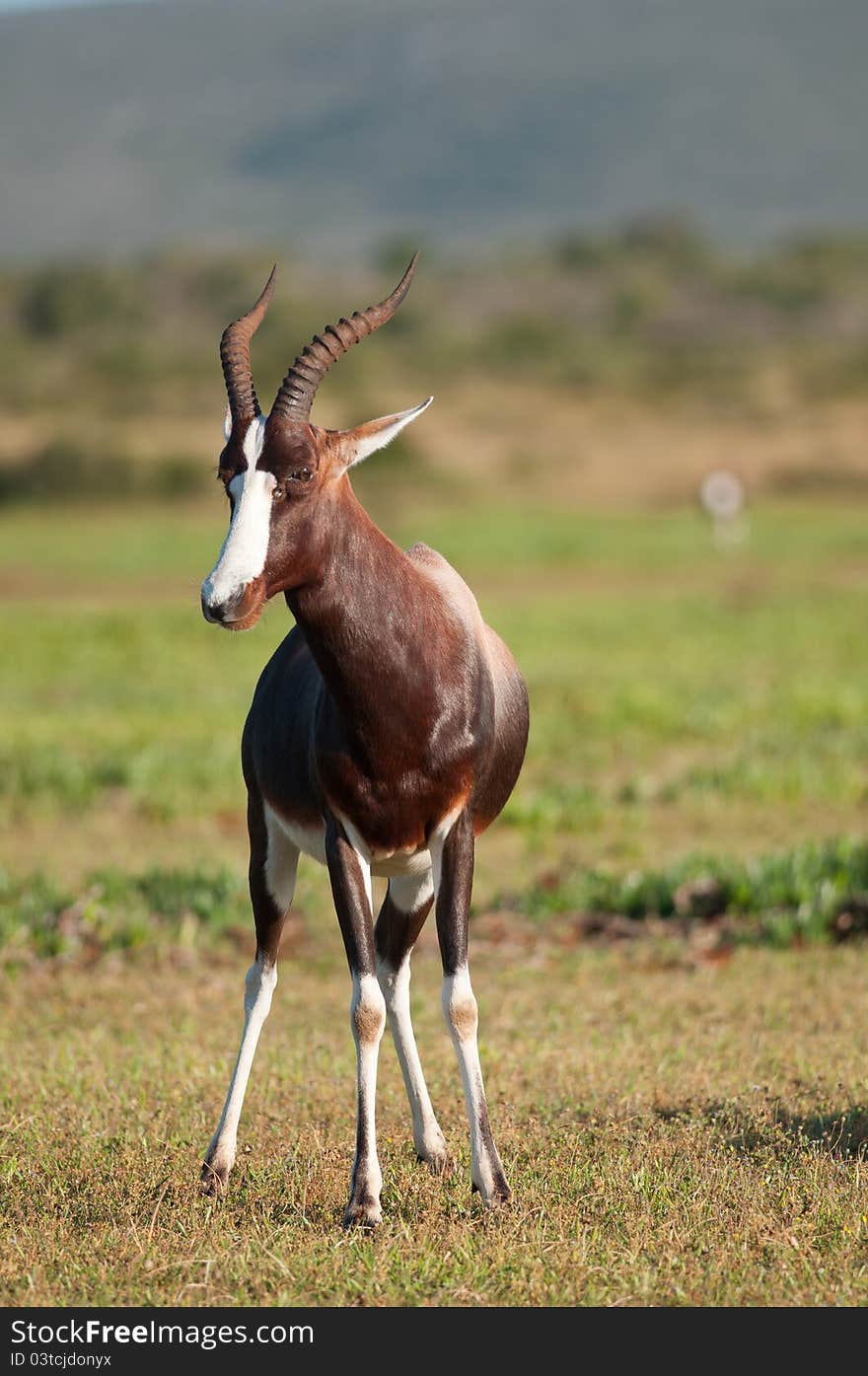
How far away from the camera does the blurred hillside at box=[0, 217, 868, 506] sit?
6166 centimetres

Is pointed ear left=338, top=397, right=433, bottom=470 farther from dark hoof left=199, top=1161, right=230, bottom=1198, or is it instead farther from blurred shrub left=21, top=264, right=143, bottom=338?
blurred shrub left=21, top=264, right=143, bottom=338

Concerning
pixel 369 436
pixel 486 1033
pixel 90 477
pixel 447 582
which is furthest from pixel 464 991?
pixel 90 477

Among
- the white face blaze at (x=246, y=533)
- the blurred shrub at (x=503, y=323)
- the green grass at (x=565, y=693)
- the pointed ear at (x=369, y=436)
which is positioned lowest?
the green grass at (x=565, y=693)

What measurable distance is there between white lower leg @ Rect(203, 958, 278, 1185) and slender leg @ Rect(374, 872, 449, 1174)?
417mm

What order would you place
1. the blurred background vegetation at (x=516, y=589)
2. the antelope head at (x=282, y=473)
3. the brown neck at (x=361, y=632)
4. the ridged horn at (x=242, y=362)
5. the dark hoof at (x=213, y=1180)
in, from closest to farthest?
the antelope head at (x=282, y=473) → the ridged horn at (x=242, y=362) → the brown neck at (x=361, y=632) → the dark hoof at (x=213, y=1180) → the blurred background vegetation at (x=516, y=589)

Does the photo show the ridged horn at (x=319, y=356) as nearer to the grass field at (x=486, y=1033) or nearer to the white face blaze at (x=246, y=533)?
the white face blaze at (x=246, y=533)

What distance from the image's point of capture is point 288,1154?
6.82 m

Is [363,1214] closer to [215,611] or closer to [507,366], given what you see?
[215,611]

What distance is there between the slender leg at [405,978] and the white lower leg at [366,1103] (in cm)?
39

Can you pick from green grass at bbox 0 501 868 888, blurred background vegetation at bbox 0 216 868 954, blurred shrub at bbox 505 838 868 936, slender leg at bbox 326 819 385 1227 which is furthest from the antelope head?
blurred shrub at bbox 505 838 868 936

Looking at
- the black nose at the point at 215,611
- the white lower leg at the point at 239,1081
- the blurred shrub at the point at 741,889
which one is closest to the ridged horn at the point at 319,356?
the black nose at the point at 215,611

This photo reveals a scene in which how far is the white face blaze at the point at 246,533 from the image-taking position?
5641mm

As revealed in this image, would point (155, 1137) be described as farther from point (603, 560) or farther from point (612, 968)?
point (603, 560)

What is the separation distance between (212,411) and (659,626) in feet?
164
